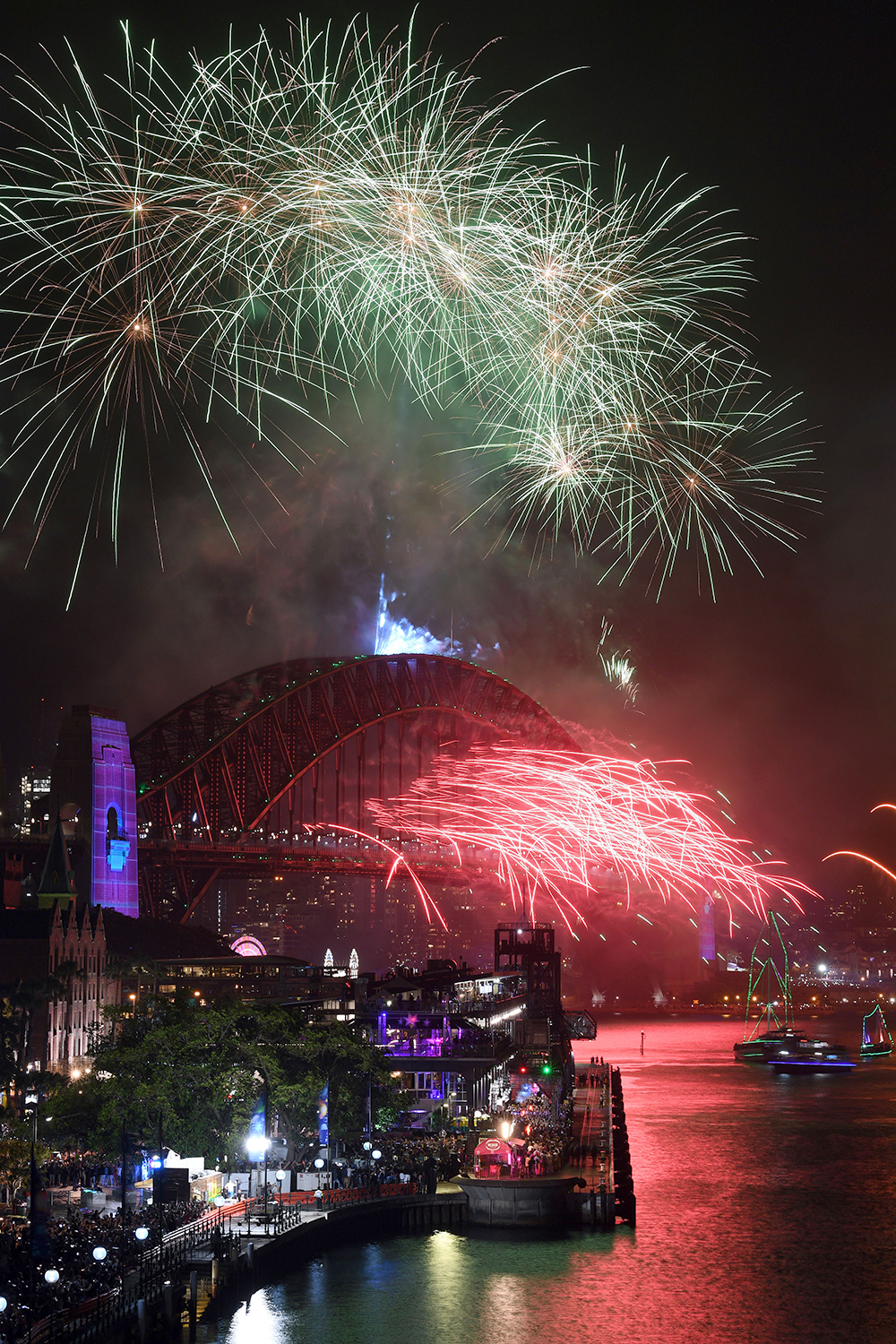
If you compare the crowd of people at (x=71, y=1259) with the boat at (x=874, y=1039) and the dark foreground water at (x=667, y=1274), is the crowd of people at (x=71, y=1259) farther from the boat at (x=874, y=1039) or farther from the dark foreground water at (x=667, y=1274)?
the boat at (x=874, y=1039)

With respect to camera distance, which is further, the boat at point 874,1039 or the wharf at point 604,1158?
the boat at point 874,1039

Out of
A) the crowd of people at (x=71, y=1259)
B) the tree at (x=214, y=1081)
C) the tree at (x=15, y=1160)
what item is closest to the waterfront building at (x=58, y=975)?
the tree at (x=214, y=1081)

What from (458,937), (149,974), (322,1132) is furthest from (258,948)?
(458,937)

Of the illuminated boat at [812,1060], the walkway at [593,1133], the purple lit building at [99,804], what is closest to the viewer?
the walkway at [593,1133]

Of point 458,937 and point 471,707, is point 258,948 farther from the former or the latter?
point 458,937

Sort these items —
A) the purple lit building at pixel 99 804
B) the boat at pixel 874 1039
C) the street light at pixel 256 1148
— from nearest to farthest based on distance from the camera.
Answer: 1. the street light at pixel 256 1148
2. the purple lit building at pixel 99 804
3. the boat at pixel 874 1039

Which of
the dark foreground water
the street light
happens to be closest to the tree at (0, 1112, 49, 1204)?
the street light

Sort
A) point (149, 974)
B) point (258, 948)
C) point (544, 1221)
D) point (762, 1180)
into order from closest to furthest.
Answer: point (544, 1221), point (762, 1180), point (149, 974), point (258, 948)
